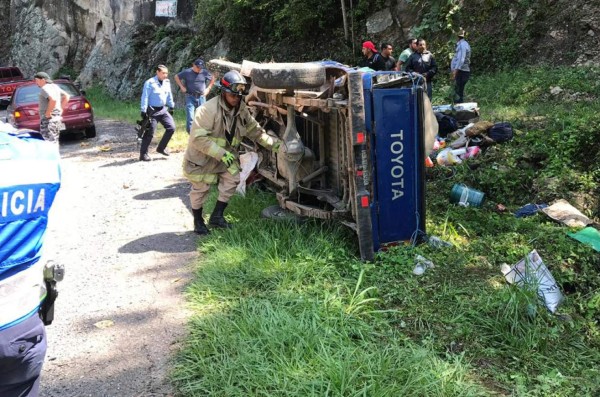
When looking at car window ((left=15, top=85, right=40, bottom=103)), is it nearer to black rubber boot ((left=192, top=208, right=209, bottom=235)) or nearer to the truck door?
black rubber boot ((left=192, top=208, right=209, bottom=235))

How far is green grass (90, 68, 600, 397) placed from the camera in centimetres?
307

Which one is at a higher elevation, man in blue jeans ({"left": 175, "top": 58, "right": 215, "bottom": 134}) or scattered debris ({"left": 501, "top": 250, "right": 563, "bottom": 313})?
man in blue jeans ({"left": 175, "top": 58, "right": 215, "bottom": 134})

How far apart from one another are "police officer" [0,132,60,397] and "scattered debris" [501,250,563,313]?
11.0 feet

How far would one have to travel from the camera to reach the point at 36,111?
12070 millimetres

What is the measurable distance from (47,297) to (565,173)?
604 centimetres

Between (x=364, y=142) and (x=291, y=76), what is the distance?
1071 millimetres

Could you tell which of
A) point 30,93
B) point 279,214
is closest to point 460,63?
point 279,214

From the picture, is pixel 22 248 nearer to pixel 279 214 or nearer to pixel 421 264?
pixel 421 264

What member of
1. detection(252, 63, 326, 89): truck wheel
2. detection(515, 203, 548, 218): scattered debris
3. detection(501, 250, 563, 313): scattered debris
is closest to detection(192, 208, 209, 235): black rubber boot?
detection(252, 63, 326, 89): truck wheel

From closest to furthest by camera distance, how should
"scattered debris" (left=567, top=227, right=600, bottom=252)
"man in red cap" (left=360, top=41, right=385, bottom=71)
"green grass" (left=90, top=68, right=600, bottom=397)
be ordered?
1. "green grass" (left=90, top=68, right=600, bottom=397)
2. "scattered debris" (left=567, top=227, right=600, bottom=252)
3. "man in red cap" (left=360, top=41, right=385, bottom=71)

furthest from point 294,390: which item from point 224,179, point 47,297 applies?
point 224,179

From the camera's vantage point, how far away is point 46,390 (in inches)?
127

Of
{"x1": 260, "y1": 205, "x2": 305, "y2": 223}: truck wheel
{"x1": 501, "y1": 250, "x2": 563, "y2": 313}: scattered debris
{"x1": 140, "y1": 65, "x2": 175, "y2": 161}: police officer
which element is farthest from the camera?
{"x1": 140, "y1": 65, "x2": 175, "y2": 161}: police officer

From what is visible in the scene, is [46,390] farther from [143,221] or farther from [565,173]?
[565,173]
